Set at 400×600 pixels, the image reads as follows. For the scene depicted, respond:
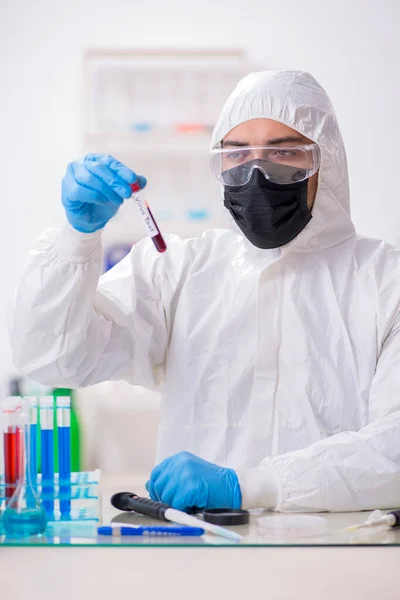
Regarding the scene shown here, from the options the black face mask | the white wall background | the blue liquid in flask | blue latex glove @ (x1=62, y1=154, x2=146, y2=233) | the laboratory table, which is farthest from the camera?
the white wall background

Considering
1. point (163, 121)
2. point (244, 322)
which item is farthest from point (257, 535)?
point (163, 121)

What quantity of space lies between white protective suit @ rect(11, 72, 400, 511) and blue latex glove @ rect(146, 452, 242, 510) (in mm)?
297

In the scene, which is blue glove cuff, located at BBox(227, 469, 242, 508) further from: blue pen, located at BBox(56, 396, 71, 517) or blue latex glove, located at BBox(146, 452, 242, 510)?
blue pen, located at BBox(56, 396, 71, 517)

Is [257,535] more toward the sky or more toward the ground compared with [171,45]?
more toward the ground

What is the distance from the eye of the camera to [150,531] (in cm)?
103

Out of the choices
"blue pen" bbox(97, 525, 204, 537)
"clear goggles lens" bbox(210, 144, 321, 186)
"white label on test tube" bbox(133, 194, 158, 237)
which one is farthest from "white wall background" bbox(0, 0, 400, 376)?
"blue pen" bbox(97, 525, 204, 537)

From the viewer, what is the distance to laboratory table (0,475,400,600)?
89 cm

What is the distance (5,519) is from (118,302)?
0.75m

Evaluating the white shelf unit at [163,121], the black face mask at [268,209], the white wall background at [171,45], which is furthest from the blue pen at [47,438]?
the white wall background at [171,45]

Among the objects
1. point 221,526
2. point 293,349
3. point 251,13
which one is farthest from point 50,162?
point 221,526

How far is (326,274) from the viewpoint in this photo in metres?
1.80

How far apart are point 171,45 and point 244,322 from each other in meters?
2.25
